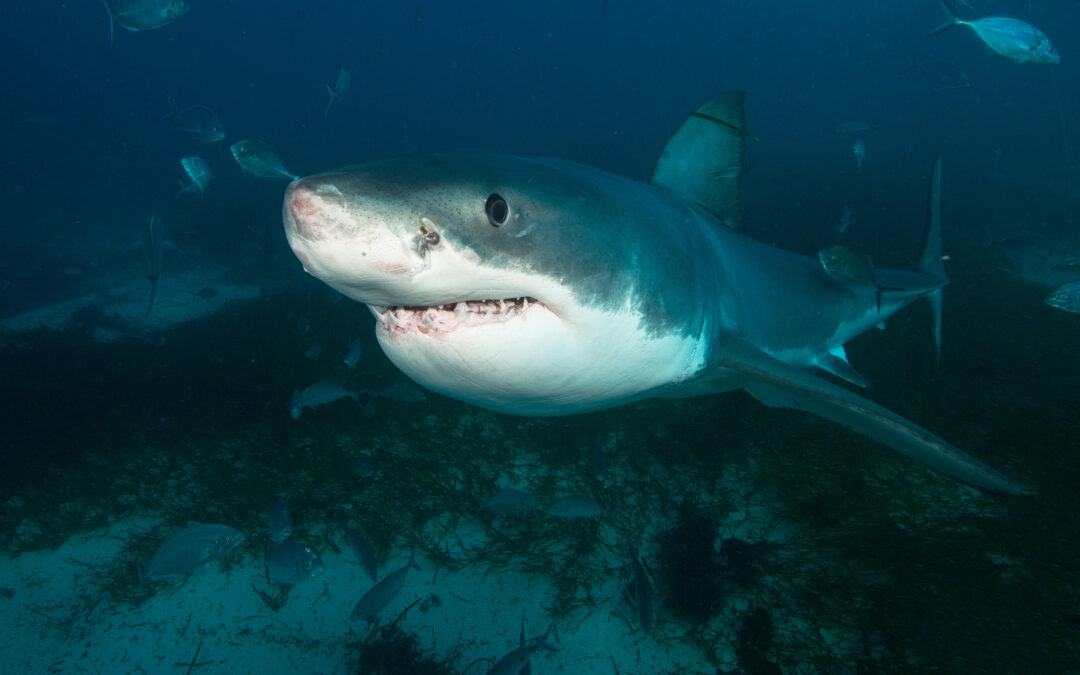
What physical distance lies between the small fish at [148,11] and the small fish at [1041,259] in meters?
13.3

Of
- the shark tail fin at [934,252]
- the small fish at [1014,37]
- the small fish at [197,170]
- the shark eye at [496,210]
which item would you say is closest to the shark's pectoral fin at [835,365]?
the shark tail fin at [934,252]

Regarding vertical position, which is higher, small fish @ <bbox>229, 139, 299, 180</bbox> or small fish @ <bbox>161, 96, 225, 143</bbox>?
small fish @ <bbox>161, 96, 225, 143</bbox>

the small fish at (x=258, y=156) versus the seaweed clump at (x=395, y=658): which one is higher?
the small fish at (x=258, y=156)

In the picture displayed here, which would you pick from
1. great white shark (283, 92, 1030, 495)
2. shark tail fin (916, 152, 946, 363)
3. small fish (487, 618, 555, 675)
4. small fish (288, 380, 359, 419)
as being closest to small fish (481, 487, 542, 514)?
small fish (487, 618, 555, 675)

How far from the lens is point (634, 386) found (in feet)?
7.82

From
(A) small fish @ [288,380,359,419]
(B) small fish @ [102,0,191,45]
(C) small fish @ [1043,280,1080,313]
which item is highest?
(B) small fish @ [102,0,191,45]

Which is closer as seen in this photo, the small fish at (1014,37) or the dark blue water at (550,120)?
the small fish at (1014,37)

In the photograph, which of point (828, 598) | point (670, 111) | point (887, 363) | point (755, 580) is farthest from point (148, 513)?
point (670, 111)

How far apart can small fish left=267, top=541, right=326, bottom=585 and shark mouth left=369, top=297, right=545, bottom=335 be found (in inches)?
123

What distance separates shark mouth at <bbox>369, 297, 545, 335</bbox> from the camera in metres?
1.74

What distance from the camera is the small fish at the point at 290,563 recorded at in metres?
3.79

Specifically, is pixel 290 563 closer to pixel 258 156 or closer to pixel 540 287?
pixel 540 287

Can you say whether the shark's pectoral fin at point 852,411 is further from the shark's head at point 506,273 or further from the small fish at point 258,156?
the small fish at point 258,156

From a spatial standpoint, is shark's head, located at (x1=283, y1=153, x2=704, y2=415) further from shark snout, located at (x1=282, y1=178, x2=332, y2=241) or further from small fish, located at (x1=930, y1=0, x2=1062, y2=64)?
small fish, located at (x1=930, y1=0, x2=1062, y2=64)
